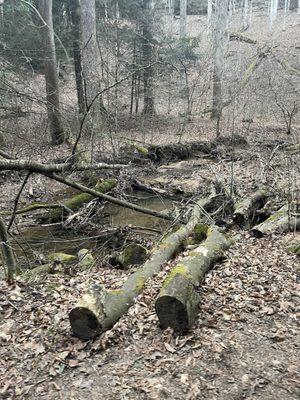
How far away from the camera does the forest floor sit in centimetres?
380

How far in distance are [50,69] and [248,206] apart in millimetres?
11006

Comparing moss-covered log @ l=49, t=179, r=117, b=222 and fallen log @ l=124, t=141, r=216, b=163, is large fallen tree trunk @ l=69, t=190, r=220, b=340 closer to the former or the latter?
moss-covered log @ l=49, t=179, r=117, b=222

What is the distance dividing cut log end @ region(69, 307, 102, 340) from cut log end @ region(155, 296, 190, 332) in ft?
2.35

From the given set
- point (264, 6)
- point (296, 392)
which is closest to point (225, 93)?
point (296, 392)

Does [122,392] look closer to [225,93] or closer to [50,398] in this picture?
[50,398]

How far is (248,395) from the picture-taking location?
3594 mm

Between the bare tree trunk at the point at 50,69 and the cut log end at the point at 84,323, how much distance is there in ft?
39.2

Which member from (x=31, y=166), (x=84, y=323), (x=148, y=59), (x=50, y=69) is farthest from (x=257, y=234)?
(x=148, y=59)

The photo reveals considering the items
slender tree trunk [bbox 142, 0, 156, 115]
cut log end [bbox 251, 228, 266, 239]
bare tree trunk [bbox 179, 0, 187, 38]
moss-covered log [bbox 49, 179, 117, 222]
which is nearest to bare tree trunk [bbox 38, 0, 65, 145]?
moss-covered log [bbox 49, 179, 117, 222]

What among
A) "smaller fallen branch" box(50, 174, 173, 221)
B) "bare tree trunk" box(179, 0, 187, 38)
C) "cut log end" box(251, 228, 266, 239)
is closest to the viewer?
"smaller fallen branch" box(50, 174, 173, 221)

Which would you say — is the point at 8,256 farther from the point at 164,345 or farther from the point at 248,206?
the point at 248,206

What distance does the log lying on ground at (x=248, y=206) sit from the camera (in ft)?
30.7

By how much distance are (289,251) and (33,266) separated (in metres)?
4.83

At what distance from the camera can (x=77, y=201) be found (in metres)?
11.4
